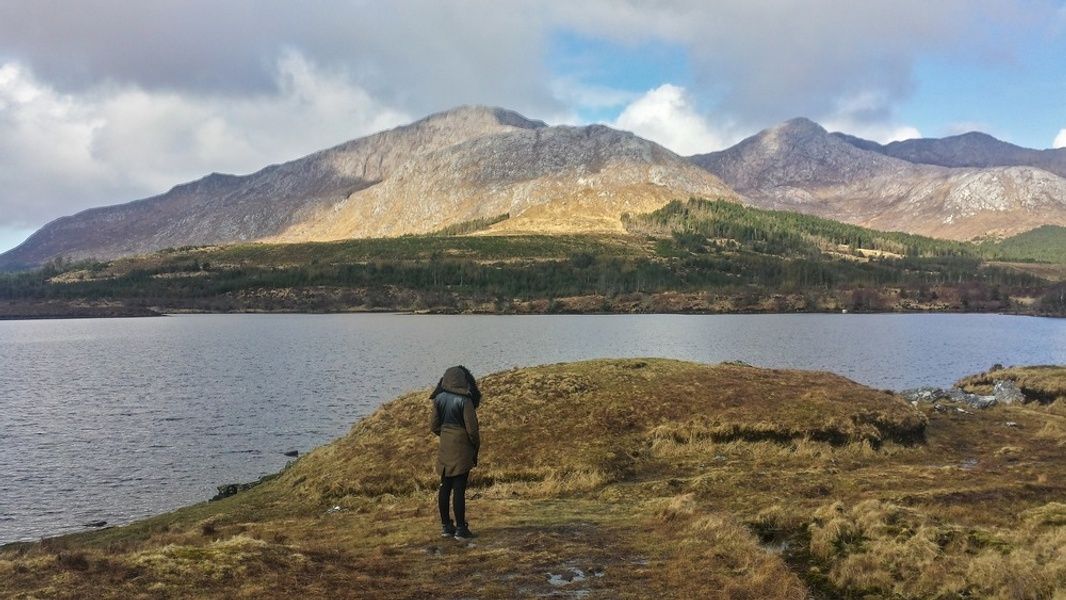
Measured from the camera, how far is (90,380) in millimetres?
77000

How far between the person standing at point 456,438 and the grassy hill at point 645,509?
0.76 metres

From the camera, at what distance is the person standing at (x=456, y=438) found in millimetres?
16156

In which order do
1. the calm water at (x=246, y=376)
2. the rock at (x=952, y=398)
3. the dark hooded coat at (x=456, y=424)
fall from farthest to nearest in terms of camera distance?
the rock at (x=952, y=398), the calm water at (x=246, y=376), the dark hooded coat at (x=456, y=424)

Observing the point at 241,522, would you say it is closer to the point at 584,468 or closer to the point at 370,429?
the point at 370,429

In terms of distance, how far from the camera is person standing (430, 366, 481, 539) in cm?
1616

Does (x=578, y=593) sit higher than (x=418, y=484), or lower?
higher

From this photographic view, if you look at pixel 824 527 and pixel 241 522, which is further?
pixel 241 522

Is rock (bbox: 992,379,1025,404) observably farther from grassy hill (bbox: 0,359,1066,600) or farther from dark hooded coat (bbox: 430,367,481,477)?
dark hooded coat (bbox: 430,367,481,477)

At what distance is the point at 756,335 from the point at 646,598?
126 meters

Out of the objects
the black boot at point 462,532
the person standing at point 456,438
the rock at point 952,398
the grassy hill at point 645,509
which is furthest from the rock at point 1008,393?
the person standing at point 456,438

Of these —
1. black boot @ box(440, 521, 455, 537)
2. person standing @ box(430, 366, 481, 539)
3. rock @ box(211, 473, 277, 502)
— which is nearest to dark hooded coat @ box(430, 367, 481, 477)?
person standing @ box(430, 366, 481, 539)

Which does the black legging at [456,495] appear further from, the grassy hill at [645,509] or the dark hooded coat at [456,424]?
the grassy hill at [645,509]

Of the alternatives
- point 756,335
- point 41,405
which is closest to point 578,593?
point 41,405

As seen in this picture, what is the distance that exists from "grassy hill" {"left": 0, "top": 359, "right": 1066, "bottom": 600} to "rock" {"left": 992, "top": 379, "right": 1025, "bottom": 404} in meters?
6.73
